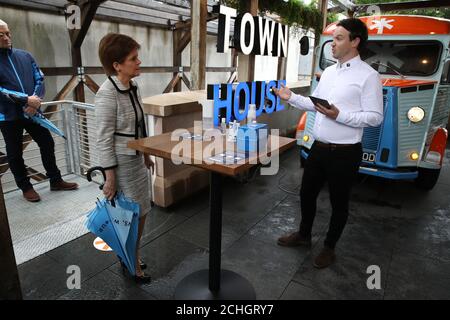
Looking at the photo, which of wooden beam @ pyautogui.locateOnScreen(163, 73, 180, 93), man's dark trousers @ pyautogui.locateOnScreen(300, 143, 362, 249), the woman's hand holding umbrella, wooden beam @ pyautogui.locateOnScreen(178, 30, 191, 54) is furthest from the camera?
wooden beam @ pyautogui.locateOnScreen(163, 73, 180, 93)

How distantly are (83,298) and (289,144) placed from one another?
1748mm

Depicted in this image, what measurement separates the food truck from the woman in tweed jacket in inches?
118

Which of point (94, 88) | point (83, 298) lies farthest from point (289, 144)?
point (94, 88)

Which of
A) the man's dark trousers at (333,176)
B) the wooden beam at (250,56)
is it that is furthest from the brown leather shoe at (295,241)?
the wooden beam at (250,56)

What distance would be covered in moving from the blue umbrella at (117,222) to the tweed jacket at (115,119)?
17 centimetres

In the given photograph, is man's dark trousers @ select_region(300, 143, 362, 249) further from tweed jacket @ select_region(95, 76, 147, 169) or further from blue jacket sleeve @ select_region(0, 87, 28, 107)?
blue jacket sleeve @ select_region(0, 87, 28, 107)

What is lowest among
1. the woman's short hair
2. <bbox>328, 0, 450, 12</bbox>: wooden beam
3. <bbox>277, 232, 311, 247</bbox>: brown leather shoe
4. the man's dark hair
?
<bbox>277, 232, 311, 247</bbox>: brown leather shoe

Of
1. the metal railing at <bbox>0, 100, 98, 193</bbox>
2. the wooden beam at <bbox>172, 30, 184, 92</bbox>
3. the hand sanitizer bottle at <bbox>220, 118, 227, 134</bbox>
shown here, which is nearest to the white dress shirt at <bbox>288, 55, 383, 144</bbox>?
the hand sanitizer bottle at <bbox>220, 118, 227, 134</bbox>

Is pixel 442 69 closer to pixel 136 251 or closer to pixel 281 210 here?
pixel 281 210

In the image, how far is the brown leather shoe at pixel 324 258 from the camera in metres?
2.54

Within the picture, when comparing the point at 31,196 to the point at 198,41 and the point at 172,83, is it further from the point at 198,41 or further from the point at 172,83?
the point at 172,83

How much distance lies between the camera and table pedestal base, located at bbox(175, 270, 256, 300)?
7.06 ft

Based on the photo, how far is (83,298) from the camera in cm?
211

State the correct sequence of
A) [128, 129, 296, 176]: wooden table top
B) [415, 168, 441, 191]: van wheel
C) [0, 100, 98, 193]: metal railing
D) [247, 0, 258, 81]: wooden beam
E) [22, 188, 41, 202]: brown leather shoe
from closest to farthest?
[128, 129, 296, 176]: wooden table top, [22, 188, 41, 202]: brown leather shoe, [0, 100, 98, 193]: metal railing, [415, 168, 441, 191]: van wheel, [247, 0, 258, 81]: wooden beam
